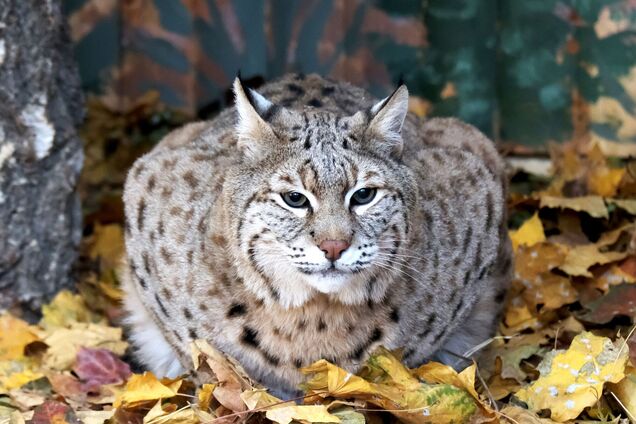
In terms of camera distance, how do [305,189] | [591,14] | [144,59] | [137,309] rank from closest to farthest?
[305,189] → [137,309] → [591,14] → [144,59]

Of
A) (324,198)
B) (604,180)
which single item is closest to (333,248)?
(324,198)

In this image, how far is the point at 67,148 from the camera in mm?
5445

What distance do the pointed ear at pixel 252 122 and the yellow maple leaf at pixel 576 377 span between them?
132 cm

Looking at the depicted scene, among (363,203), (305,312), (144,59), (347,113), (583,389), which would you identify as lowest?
(583,389)

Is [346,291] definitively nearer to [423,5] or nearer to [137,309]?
[137,309]

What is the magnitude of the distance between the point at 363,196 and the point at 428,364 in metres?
0.64

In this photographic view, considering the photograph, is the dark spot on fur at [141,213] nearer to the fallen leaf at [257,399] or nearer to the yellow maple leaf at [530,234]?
the fallen leaf at [257,399]

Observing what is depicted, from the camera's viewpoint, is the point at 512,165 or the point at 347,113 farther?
the point at 512,165

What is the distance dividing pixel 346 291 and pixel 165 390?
0.76 metres

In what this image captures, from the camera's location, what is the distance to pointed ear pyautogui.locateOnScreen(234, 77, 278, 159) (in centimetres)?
409

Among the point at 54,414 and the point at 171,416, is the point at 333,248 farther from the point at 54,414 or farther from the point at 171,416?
the point at 54,414

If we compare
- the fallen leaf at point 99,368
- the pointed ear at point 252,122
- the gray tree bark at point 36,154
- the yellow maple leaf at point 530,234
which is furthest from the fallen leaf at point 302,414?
the yellow maple leaf at point 530,234

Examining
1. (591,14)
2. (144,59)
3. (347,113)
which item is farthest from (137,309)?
(591,14)

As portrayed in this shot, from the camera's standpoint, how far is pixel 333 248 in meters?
3.85
